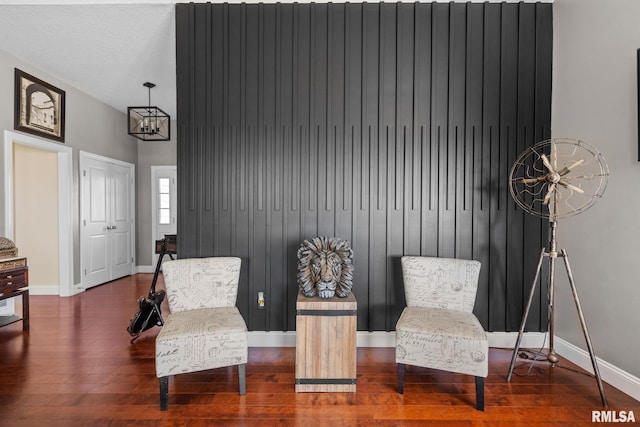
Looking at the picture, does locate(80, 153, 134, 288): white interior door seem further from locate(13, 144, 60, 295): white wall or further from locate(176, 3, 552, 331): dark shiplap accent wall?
locate(176, 3, 552, 331): dark shiplap accent wall

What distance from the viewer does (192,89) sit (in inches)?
121

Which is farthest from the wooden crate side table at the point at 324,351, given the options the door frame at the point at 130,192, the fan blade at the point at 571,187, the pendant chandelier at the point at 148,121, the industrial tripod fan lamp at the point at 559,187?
the door frame at the point at 130,192

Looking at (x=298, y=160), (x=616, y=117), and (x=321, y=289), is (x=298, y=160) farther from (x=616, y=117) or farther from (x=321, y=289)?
(x=616, y=117)

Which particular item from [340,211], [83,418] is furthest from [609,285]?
[83,418]

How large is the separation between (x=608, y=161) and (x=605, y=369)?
1494mm

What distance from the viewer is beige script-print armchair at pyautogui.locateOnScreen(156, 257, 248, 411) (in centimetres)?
218

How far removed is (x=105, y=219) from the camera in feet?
18.8

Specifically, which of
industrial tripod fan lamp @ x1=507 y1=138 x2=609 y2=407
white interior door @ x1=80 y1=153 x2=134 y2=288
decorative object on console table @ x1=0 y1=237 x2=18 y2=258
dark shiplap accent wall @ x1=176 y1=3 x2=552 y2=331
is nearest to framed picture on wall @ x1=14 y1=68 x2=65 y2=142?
white interior door @ x1=80 y1=153 x2=134 y2=288

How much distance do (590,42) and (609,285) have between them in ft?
6.01

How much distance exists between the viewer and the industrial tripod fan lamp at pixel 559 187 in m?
2.40

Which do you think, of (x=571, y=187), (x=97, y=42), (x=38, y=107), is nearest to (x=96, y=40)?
(x=97, y=42)

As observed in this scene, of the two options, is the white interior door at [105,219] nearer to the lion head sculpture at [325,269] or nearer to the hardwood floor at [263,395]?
the hardwood floor at [263,395]

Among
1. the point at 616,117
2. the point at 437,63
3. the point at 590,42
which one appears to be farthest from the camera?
the point at 437,63

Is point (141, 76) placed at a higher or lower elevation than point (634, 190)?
higher
